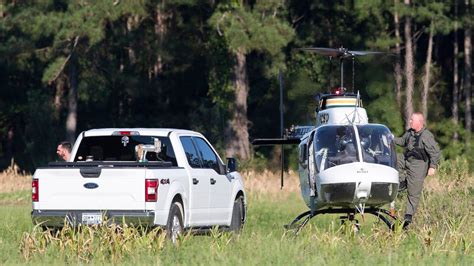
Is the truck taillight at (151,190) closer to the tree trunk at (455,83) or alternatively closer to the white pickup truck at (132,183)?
the white pickup truck at (132,183)

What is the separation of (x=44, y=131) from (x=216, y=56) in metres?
12.7

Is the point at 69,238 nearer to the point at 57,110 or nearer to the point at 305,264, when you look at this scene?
the point at 305,264

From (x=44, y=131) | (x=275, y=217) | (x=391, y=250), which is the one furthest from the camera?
(x=44, y=131)

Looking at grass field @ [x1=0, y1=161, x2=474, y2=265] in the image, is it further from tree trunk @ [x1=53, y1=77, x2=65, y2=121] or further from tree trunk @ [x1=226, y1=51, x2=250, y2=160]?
tree trunk @ [x1=53, y1=77, x2=65, y2=121]

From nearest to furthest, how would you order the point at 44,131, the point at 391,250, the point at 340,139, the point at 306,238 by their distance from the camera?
the point at 391,250, the point at 306,238, the point at 340,139, the point at 44,131

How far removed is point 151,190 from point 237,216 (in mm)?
4267

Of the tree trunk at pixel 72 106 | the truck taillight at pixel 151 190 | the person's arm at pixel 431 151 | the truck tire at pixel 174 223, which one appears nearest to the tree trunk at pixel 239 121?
the tree trunk at pixel 72 106

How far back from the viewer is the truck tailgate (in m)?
18.9

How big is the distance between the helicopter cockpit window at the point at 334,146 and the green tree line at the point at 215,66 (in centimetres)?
2516

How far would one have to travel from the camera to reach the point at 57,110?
218ft

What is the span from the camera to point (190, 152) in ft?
69.1

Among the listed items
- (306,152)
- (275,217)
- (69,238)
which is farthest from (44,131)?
(69,238)

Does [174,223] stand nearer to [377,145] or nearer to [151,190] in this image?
[151,190]

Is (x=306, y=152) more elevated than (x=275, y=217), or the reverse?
(x=306, y=152)
